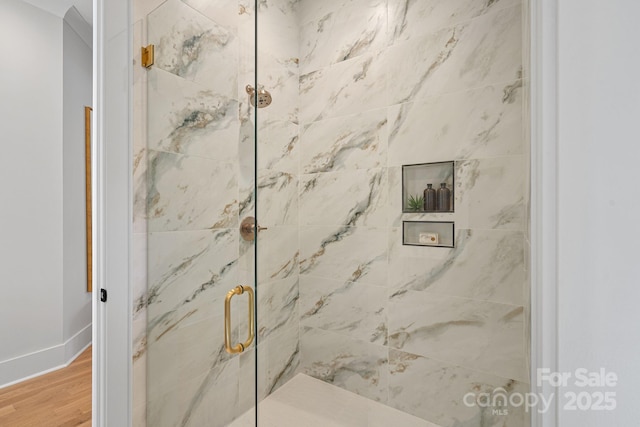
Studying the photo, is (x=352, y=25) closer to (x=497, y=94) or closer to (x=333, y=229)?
(x=497, y=94)

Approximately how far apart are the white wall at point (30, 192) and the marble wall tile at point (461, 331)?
97.1 inches

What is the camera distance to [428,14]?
1.54m

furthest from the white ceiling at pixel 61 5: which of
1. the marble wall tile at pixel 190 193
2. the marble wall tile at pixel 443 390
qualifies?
the marble wall tile at pixel 443 390

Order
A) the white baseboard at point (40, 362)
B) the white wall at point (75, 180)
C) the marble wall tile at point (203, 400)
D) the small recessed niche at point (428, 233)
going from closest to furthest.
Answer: the marble wall tile at point (203, 400)
the small recessed niche at point (428, 233)
the white baseboard at point (40, 362)
the white wall at point (75, 180)

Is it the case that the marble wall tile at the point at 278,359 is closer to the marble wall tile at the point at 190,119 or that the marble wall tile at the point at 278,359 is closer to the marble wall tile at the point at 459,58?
the marble wall tile at the point at 190,119

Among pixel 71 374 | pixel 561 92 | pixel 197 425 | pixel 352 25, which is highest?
pixel 352 25

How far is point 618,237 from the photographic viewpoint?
502 millimetres

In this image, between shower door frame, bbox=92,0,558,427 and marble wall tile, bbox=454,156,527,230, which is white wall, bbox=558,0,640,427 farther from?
shower door frame, bbox=92,0,558,427

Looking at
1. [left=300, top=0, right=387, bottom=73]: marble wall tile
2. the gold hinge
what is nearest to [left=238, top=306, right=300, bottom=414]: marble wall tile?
the gold hinge

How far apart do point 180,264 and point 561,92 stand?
42.6 inches

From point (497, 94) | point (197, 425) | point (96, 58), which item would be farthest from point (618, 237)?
point (96, 58)

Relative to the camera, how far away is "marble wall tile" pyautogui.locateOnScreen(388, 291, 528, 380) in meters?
1.36

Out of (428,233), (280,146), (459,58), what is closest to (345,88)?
(280,146)

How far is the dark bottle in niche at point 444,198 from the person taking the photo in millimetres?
1512
